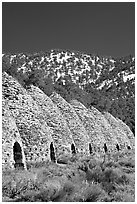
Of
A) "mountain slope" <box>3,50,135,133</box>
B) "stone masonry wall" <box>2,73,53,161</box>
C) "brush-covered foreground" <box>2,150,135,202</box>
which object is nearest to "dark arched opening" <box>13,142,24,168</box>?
"brush-covered foreground" <box>2,150,135,202</box>

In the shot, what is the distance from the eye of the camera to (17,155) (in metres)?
13.2

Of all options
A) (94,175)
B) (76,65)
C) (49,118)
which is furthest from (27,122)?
(76,65)

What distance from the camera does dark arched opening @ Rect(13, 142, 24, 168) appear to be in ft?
42.7

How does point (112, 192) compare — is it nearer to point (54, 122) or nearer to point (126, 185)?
point (126, 185)

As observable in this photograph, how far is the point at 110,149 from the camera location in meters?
28.0

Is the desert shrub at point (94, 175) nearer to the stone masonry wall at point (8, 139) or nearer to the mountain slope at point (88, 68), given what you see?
the stone masonry wall at point (8, 139)

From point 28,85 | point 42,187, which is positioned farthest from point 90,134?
point 42,187

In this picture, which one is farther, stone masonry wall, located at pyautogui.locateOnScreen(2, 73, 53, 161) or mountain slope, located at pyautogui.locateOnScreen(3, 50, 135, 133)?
mountain slope, located at pyautogui.locateOnScreen(3, 50, 135, 133)

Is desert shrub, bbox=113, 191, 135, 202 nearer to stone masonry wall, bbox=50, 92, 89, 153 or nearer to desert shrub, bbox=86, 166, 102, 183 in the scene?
Answer: desert shrub, bbox=86, 166, 102, 183

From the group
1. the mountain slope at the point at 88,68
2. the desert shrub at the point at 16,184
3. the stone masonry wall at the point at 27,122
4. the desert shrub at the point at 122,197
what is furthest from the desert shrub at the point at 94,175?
the mountain slope at the point at 88,68

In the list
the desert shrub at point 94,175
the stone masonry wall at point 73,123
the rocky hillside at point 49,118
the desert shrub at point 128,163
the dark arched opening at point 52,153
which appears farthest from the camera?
the stone masonry wall at point 73,123

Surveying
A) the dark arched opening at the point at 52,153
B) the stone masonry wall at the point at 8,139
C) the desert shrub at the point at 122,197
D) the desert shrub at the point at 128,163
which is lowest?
the desert shrub at the point at 122,197

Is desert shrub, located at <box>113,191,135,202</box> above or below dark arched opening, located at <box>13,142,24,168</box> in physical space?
below

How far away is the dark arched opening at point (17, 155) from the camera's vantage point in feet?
42.7
